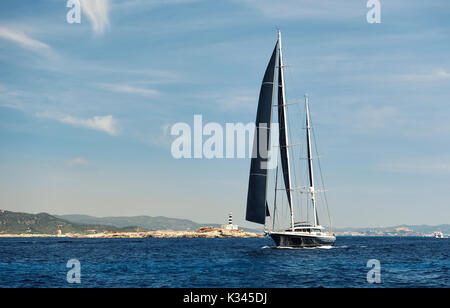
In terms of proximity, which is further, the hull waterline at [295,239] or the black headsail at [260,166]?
the hull waterline at [295,239]

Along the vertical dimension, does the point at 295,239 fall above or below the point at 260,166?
below

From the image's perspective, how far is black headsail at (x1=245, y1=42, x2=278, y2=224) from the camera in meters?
57.4

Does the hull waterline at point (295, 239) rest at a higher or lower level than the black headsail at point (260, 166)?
lower

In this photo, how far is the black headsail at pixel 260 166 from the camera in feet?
188

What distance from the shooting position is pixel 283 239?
59.8m

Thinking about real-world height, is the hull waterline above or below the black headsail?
below

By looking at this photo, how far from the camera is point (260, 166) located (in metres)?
57.7

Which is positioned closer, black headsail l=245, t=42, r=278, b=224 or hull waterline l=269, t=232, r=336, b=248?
black headsail l=245, t=42, r=278, b=224

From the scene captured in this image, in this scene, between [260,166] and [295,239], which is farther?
[295,239]
